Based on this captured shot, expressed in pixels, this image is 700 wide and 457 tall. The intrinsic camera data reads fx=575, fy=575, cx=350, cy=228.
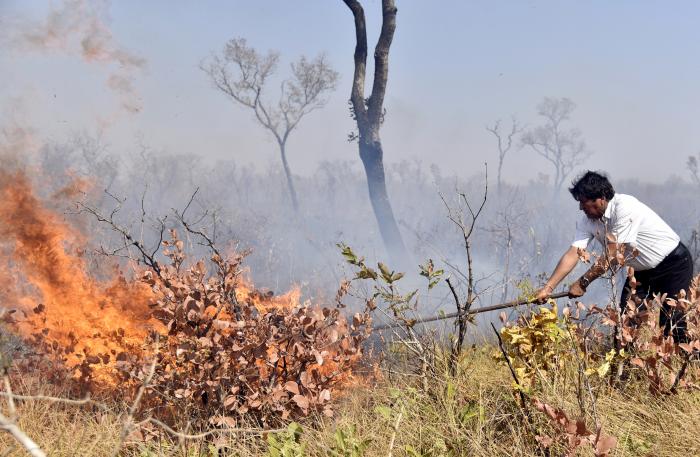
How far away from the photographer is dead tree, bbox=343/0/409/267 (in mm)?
11812

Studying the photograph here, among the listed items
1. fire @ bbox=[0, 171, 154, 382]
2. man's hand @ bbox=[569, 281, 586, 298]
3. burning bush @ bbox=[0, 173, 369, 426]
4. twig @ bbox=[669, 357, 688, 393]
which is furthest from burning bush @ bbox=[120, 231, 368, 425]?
twig @ bbox=[669, 357, 688, 393]

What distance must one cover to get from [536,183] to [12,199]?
124 feet

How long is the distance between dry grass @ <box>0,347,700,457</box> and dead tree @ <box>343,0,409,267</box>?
30.6ft

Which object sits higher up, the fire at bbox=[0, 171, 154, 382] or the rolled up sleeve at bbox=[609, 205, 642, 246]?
the rolled up sleeve at bbox=[609, 205, 642, 246]

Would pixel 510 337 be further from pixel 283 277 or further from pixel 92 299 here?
pixel 283 277

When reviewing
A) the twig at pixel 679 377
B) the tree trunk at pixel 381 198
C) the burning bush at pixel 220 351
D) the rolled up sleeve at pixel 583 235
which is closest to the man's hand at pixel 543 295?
the rolled up sleeve at pixel 583 235

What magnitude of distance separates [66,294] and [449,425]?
3.05m

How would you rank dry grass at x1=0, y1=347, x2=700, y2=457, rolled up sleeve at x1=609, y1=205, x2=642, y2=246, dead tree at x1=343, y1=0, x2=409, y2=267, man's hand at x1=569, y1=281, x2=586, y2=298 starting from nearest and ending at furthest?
dry grass at x1=0, y1=347, x2=700, y2=457 < rolled up sleeve at x1=609, y1=205, x2=642, y2=246 < man's hand at x1=569, y1=281, x2=586, y2=298 < dead tree at x1=343, y1=0, x2=409, y2=267

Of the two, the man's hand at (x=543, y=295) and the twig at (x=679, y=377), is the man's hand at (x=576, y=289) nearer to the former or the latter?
the man's hand at (x=543, y=295)

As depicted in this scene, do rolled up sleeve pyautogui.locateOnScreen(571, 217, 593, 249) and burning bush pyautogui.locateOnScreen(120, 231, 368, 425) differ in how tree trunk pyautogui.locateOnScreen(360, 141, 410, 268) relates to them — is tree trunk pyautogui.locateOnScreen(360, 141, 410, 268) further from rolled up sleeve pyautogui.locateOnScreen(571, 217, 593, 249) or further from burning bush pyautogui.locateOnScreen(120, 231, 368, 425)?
burning bush pyautogui.locateOnScreen(120, 231, 368, 425)

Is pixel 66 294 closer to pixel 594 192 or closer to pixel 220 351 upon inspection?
pixel 220 351

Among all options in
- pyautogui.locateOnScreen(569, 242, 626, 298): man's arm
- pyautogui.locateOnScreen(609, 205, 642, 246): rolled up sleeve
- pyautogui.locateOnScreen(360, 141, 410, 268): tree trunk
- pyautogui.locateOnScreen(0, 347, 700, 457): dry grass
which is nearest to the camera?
pyautogui.locateOnScreen(0, 347, 700, 457): dry grass

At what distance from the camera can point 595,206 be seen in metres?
4.00

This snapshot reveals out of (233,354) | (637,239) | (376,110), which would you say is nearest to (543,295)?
(637,239)
